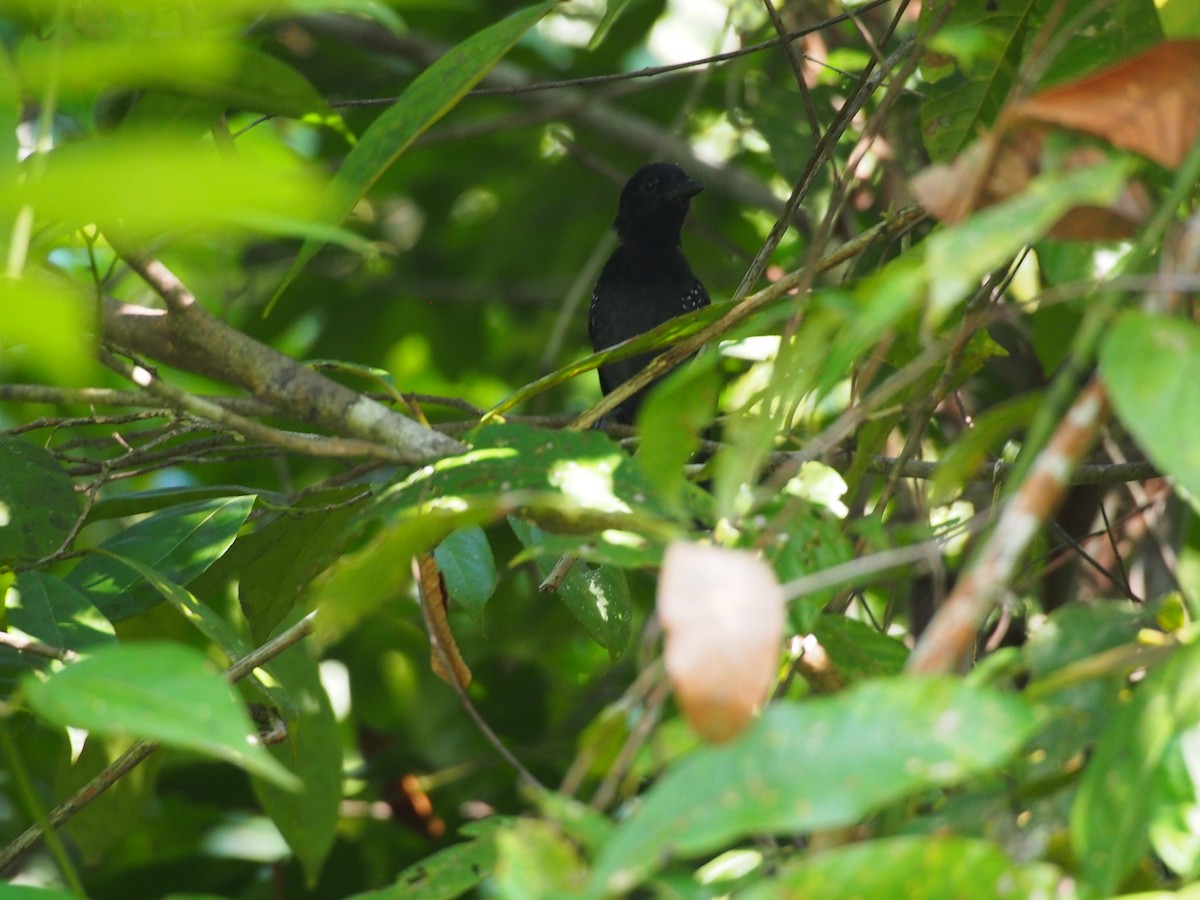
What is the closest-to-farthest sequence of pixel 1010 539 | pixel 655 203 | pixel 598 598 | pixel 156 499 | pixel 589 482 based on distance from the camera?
pixel 1010 539
pixel 589 482
pixel 598 598
pixel 156 499
pixel 655 203

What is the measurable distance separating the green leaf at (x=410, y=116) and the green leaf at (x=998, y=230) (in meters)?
0.80

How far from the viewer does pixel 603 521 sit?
4.14ft

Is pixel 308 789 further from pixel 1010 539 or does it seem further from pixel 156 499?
pixel 1010 539

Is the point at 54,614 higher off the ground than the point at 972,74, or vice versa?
the point at 972,74

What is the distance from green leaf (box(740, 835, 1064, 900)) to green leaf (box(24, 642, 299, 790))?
353mm

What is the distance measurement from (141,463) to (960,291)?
5.69 feet

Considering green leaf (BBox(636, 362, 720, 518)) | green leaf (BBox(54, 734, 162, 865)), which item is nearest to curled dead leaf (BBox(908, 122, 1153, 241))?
green leaf (BBox(636, 362, 720, 518))

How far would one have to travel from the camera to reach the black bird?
4883mm

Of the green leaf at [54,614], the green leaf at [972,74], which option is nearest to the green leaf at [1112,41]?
the green leaf at [972,74]

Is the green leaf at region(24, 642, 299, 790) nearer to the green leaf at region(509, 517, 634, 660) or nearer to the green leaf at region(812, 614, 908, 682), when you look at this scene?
the green leaf at region(812, 614, 908, 682)

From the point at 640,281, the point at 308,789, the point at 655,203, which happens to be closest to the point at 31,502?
the point at 308,789

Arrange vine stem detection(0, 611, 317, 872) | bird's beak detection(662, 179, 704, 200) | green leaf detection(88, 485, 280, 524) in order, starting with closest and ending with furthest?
vine stem detection(0, 611, 317, 872)
green leaf detection(88, 485, 280, 524)
bird's beak detection(662, 179, 704, 200)

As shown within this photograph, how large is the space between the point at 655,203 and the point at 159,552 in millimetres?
2980

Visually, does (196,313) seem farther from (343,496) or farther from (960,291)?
(960,291)
